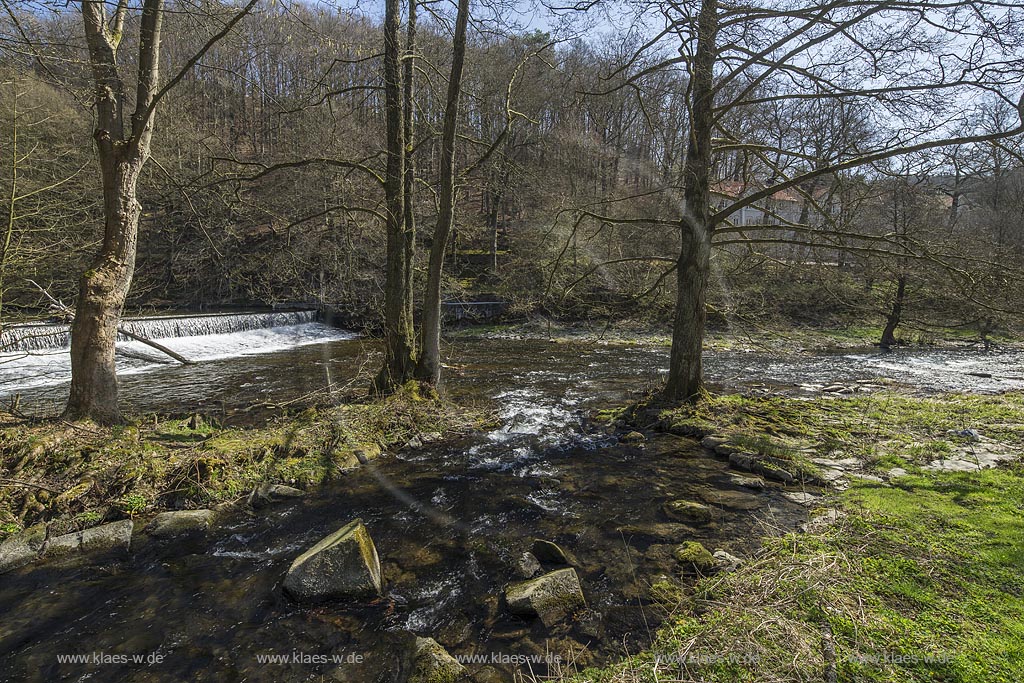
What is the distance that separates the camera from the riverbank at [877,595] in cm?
263

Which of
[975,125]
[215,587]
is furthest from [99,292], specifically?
[975,125]

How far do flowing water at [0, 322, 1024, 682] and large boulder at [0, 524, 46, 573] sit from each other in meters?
0.15

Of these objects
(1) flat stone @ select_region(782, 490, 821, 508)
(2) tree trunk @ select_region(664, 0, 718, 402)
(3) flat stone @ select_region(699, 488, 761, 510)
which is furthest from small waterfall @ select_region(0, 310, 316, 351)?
(1) flat stone @ select_region(782, 490, 821, 508)

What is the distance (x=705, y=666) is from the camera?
8.95 feet

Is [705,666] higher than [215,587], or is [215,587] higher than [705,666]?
[705,666]

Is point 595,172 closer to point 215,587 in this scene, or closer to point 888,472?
point 888,472

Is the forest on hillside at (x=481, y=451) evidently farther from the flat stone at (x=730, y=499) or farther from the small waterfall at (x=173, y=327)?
the small waterfall at (x=173, y=327)

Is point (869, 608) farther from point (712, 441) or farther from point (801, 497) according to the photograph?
point (712, 441)

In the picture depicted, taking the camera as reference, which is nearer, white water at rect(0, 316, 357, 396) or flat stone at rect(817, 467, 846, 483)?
flat stone at rect(817, 467, 846, 483)

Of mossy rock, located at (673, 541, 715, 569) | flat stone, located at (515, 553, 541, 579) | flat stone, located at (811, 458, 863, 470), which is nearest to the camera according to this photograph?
mossy rock, located at (673, 541, 715, 569)

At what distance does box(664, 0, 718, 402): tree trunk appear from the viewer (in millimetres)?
7863

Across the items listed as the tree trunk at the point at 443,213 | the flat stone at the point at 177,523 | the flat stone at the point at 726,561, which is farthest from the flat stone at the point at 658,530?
the tree trunk at the point at 443,213

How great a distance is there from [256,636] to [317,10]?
7.18 m

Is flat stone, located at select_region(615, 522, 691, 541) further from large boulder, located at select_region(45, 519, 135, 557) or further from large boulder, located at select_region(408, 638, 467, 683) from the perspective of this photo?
large boulder, located at select_region(45, 519, 135, 557)
